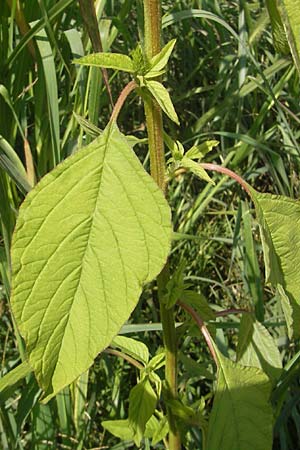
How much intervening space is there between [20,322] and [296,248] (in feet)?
1.04

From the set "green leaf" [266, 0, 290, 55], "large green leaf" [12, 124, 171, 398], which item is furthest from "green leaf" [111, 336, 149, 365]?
"green leaf" [266, 0, 290, 55]

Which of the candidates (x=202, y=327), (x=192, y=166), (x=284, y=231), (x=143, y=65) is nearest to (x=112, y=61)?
(x=143, y=65)

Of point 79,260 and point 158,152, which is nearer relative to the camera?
point 79,260

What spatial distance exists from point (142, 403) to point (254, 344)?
223 millimetres

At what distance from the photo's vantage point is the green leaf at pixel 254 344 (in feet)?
3.37

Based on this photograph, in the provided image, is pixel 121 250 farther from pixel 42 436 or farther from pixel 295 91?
pixel 295 91

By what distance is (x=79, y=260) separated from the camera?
22.3 inches

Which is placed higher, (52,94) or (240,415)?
(52,94)

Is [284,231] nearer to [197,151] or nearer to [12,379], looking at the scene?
[197,151]

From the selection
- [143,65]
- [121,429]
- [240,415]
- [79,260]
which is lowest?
[121,429]

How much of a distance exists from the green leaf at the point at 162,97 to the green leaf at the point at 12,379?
0.52 metres

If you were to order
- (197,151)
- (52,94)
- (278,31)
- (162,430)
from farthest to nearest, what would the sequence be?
(52,94) < (162,430) < (197,151) < (278,31)

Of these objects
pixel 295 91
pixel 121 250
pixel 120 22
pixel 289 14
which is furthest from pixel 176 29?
pixel 289 14

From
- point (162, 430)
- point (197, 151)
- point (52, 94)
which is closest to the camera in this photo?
point (197, 151)
